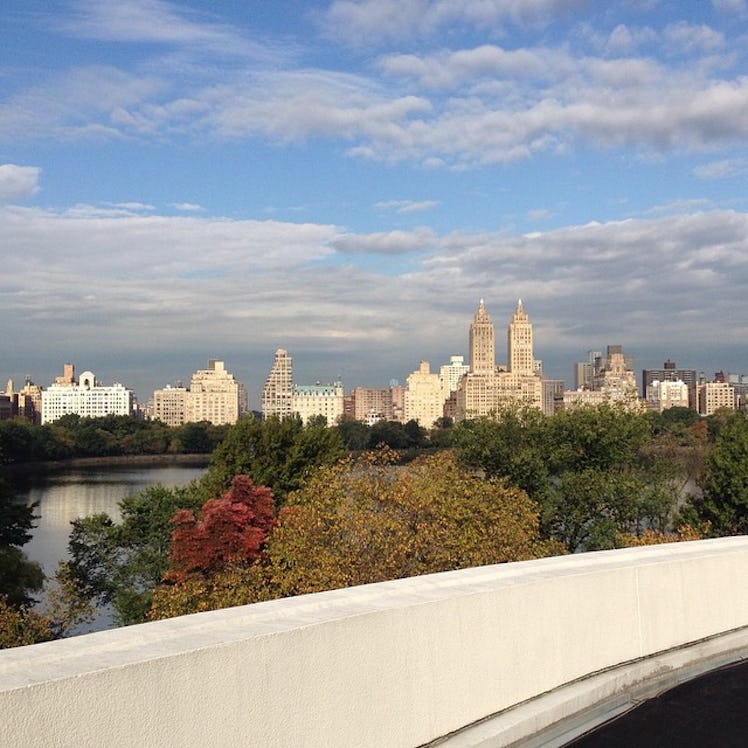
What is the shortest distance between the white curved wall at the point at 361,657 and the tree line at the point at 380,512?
888cm

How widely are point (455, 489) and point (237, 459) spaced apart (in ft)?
54.3

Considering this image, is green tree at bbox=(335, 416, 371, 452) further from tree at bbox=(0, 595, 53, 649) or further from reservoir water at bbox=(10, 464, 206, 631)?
tree at bbox=(0, 595, 53, 649)

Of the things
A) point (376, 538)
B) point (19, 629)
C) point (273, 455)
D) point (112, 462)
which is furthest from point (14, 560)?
point (112, 462)

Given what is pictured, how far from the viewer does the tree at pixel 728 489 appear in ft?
89.6

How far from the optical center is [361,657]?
4.39m

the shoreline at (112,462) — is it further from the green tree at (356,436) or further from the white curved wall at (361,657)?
the white curved wall at (361,657)

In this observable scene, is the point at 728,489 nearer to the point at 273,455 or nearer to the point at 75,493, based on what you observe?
the point at 273,455

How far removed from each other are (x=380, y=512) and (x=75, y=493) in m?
54.3

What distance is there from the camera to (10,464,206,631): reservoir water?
41844 mm

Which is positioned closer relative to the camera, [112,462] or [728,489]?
[728,489]

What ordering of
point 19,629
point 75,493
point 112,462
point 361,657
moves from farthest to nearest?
1. point 112,462
2. point 75,493
3. point 19,629
4. point 361,657

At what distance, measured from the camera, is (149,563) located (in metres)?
30.9

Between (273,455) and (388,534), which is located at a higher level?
(273,455)

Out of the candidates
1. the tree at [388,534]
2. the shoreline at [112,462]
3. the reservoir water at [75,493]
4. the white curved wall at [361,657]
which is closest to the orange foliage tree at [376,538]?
the tree at [388,534]
